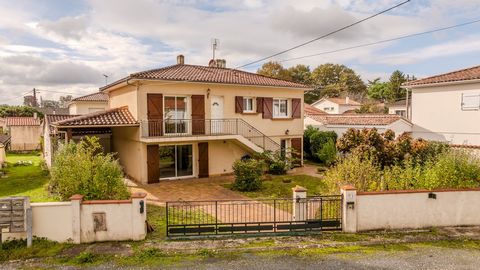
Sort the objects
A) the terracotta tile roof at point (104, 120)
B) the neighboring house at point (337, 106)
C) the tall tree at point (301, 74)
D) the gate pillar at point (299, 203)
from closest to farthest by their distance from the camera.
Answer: the gate pillar at point (299, 203), the terracotta tile roof at point (104, 120), the neighboring house at point (337, 106), the tall tree at point (301, 74)

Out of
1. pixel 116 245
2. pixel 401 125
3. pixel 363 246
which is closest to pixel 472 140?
pixel 401 125

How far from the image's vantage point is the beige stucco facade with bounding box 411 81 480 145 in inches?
733

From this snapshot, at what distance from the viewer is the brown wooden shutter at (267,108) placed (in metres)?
20.6

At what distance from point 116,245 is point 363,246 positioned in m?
6.77

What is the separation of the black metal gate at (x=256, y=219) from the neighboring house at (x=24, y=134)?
94.7ft

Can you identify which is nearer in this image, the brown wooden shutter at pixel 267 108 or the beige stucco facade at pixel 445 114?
the beige stucco facade at pixel 445 114

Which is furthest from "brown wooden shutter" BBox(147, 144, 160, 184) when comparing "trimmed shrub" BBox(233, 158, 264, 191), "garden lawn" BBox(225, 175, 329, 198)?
"trimmed shrub" BBox(233, 158, 264, 191)

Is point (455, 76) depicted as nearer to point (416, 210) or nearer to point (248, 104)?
point (248, 104)

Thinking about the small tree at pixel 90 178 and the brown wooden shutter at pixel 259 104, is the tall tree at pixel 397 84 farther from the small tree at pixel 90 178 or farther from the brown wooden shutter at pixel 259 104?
the small tree at pixel 90 178

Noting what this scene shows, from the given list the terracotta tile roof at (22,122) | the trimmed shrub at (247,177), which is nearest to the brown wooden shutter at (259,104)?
the trimmed shrub at (247,177)

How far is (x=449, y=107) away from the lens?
1978 centimetres

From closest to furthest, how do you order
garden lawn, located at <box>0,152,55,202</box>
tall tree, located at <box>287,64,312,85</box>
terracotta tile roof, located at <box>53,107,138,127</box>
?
garden lawn, located at <box>0,152,55,202</box> < terracotta tile roof, located at <box>53,107,138,127</box> < tall tree, located at <box>287,64,312,85</box>

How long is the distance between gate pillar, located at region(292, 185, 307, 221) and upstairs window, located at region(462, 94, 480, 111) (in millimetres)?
14544

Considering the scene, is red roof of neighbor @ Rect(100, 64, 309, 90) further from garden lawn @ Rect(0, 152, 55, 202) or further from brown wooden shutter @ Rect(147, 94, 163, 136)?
garden lawn @ Rect(0, 152, 55, 202)
